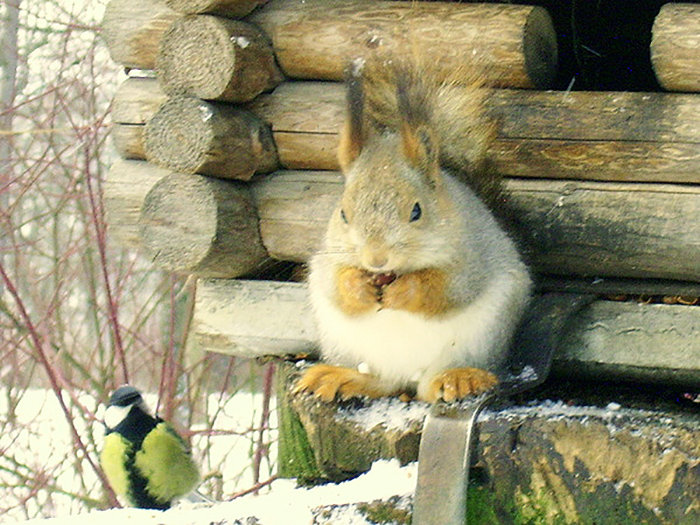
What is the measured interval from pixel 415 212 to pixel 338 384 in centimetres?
56

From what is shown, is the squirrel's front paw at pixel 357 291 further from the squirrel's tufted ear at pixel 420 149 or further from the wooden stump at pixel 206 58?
the wooden stump at pixel 206 58

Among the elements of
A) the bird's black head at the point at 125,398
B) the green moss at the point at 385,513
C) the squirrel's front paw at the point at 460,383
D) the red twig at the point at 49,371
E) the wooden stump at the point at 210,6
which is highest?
the wooden stump at the point at 210,6

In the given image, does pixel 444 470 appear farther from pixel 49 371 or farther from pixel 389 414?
pixel 49 371

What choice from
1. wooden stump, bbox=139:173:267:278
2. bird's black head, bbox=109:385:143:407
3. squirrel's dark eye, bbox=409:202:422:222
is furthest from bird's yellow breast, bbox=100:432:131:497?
squirrel's dark eye, bbox=409:202:422:222

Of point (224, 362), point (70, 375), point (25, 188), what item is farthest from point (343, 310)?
point (224, 362)

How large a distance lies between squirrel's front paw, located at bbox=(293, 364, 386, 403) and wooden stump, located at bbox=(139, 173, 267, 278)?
558 mm

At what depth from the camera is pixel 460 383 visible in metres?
2.68

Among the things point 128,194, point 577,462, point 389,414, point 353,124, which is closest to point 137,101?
point 128,194

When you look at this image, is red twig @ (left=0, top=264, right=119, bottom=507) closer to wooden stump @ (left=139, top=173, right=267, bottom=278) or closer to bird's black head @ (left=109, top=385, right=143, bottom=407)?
bird's black head @ (left=109, top=385, right=143, bottom=407)

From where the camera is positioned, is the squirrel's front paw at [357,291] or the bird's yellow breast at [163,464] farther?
the bird's yellow breast at [163,464]

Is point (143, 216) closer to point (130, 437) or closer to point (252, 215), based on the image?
point (252, 215)

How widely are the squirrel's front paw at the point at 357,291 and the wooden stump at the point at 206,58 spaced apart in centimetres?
81

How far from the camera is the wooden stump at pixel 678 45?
2.93 metres

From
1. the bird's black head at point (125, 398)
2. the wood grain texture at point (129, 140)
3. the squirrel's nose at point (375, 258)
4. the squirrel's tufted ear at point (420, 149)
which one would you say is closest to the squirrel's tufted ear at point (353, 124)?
the squirrel's tufted ear at point (420, 149)
